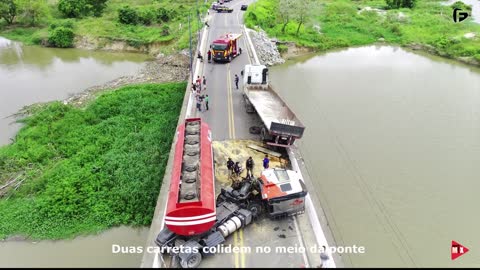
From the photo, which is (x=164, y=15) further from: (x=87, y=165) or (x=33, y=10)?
(x=87, y=165)

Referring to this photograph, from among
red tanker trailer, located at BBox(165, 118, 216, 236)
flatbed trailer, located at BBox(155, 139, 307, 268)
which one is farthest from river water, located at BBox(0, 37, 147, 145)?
flatbed trailer, located at BBox(155, 139, 307, 268)

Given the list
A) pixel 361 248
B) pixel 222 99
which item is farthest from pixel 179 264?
pixel 222 99

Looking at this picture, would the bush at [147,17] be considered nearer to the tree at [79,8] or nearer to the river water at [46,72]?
the tree at [79,8]

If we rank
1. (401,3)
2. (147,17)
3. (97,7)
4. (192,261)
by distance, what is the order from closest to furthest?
(192,261), (147,17), (97,7), (401,3)

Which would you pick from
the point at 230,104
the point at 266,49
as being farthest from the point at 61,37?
the point at 230,104

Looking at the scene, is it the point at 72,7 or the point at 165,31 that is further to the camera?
the point at 72,7

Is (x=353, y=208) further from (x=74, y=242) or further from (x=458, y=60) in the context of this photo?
(x=458, y=60)
